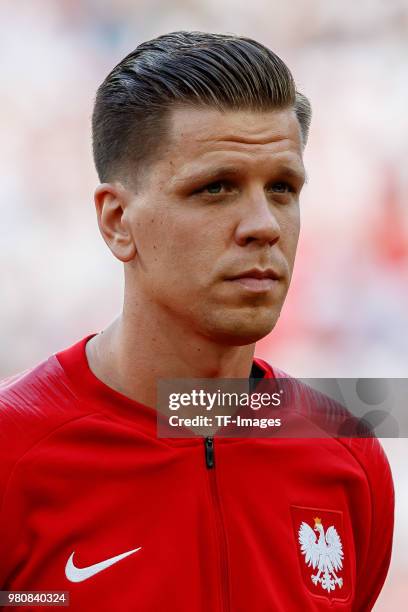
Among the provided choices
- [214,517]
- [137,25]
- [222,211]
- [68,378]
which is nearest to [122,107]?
[222,211]

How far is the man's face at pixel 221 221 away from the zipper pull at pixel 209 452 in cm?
25

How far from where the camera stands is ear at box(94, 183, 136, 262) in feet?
8.18

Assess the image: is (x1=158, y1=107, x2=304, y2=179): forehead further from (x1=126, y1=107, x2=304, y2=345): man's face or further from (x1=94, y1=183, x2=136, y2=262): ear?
(x1=94, y1=183, x2=136, y2=262): ear

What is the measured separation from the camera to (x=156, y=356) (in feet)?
8.21

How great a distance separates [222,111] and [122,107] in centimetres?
27

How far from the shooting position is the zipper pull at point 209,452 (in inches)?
97.0

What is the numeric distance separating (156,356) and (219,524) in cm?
42

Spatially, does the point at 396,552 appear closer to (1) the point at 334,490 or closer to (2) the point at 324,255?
(2) the point at 324,255

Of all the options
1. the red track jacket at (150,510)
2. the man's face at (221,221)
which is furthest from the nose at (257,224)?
the red track jacket at (150,510)

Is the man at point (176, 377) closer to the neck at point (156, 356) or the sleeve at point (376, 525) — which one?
the neck at point (156, 356)

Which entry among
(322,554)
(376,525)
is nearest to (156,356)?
(322,554)

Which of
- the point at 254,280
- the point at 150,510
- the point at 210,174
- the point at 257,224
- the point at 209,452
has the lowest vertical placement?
the point at 150,510

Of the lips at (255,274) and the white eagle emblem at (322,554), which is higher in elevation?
the lips at (255,274)

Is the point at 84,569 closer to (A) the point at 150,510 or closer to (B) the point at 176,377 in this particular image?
(A) the point at 150,510
